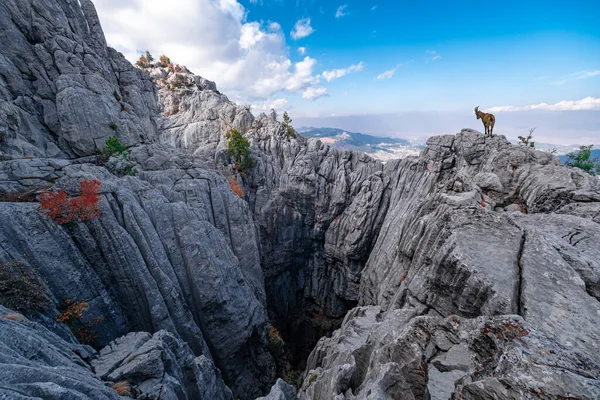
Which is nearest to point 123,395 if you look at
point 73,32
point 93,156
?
point 93,156

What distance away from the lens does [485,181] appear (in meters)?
28.4

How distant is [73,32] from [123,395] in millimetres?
52494

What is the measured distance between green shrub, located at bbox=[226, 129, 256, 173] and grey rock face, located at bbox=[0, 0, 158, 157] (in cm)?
1756

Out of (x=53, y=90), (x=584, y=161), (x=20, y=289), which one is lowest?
(x=584, y=161)

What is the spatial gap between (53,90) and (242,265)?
3393 cm

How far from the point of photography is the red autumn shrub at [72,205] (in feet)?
58.6

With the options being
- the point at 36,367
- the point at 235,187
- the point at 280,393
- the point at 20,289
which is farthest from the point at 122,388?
the point at 235,187

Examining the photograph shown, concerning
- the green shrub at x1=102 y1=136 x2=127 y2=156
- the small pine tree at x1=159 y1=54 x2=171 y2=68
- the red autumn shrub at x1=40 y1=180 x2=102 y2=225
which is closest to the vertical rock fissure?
the red autumn shrub at x1=40 y1=180 x2=102 y2=225

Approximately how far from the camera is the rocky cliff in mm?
10469

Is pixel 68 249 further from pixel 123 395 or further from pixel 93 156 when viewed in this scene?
pixel 93 156

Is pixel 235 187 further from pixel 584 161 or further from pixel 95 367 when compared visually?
pixel 584 161

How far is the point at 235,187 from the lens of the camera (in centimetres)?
5031

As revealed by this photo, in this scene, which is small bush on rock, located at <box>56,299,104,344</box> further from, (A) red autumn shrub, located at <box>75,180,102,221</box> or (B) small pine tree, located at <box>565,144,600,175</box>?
(B) small pine tree, located at <box>565,144,600,175</box>

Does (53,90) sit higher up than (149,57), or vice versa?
(149,57)
